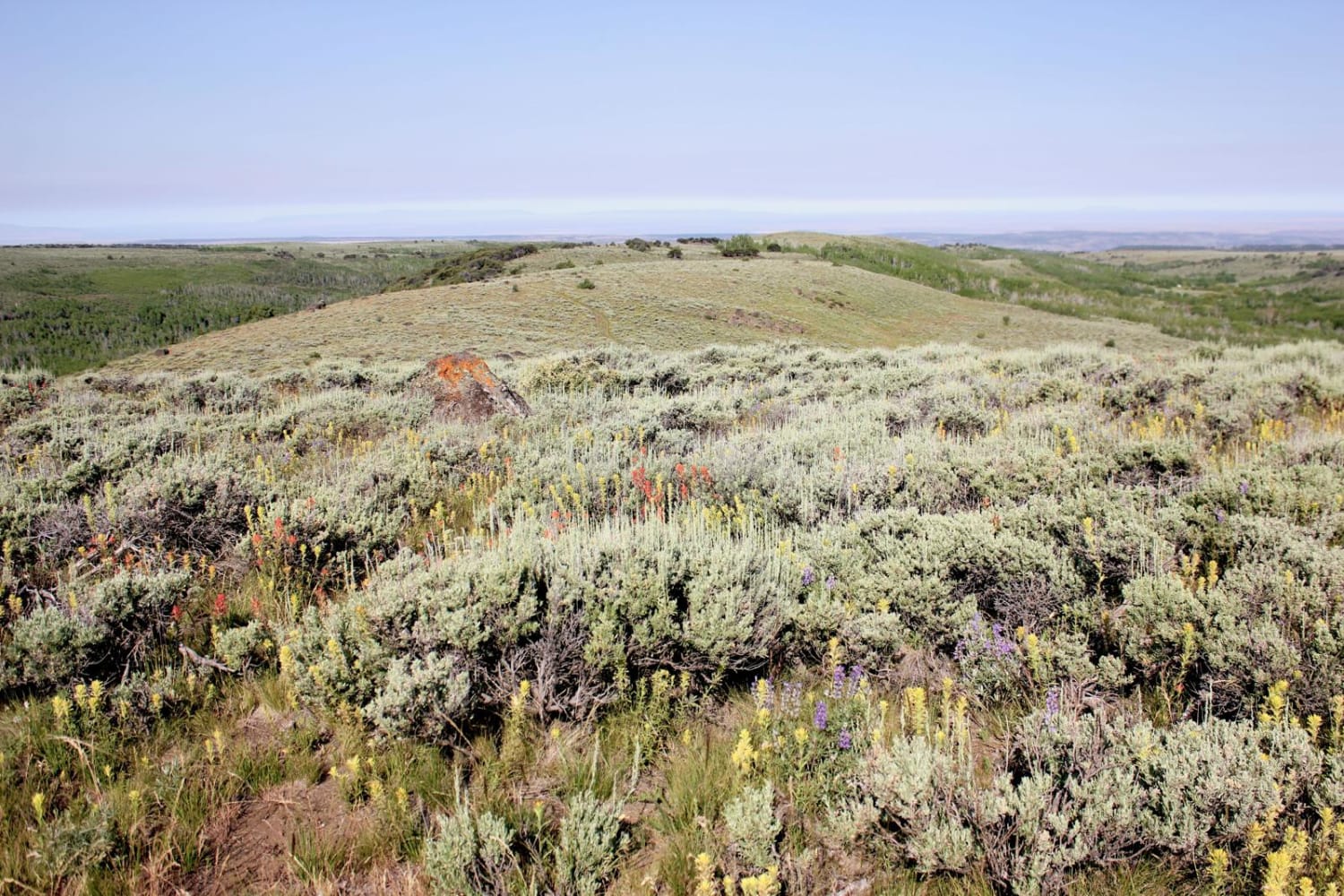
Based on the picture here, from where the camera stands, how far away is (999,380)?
10.2 meters

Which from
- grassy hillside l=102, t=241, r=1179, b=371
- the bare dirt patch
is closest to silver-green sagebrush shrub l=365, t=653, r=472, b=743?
the bare dirt patch

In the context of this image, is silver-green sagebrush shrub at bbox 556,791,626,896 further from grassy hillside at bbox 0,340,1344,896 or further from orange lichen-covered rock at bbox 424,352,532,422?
orange lichen-covered rock at bbox 424,352,532,422

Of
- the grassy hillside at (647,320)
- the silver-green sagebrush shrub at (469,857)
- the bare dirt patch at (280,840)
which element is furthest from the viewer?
the grassy hillside at (647,320)

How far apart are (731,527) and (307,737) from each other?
2.78 meters

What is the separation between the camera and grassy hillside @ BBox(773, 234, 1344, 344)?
83938mm

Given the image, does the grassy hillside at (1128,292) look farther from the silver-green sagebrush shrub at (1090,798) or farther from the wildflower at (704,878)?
the wildflower at (704,878)

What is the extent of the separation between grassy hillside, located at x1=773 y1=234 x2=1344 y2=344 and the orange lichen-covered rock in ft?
268

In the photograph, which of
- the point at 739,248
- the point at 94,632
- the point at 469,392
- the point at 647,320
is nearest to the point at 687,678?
the point at 94,632

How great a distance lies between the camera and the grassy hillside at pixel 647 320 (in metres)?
35.1

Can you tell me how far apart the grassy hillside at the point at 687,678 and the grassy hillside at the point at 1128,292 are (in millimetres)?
82944

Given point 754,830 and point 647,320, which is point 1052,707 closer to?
point 754,830

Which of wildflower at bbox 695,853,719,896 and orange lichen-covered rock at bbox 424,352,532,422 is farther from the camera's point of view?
orange lichen-covered rock at bbox 424,352,532,422

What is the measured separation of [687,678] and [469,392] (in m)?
7.88

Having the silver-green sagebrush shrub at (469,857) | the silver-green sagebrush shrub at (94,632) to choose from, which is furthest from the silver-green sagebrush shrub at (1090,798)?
the silver-green sagebrush shrub at (94,632)
